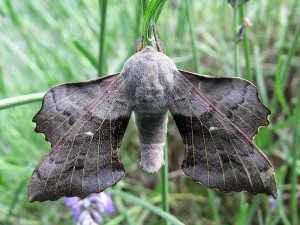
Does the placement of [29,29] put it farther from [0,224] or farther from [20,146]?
[0,224]

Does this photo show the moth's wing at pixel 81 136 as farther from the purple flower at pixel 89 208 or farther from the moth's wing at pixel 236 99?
the purple flower at pixel 89 208

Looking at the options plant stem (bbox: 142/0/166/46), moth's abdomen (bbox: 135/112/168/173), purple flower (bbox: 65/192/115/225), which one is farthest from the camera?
purple flower (bbox: 65/192/115/225)

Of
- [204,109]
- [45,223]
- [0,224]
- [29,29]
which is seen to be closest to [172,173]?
[45,223]

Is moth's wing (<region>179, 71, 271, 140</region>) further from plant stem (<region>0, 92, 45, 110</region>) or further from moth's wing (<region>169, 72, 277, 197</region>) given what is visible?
plant stem (<region>0, 92, 45, 110</region>)

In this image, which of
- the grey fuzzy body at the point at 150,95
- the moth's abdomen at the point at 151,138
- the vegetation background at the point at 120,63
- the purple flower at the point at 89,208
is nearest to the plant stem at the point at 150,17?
the grey fuzzy body at the point at 150,95

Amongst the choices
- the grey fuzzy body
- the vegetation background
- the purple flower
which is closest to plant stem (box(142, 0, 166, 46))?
the grey fuzzy body

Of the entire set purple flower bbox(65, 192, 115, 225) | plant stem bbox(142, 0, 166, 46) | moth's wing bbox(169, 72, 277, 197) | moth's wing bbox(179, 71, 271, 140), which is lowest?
purple flower bbox(65, 192, 115, 225)
